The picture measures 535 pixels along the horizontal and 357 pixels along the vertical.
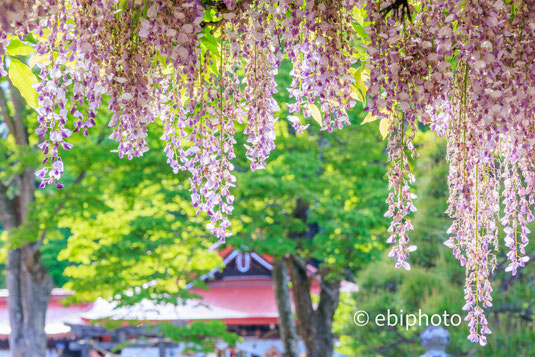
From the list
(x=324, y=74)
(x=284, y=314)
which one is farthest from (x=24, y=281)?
(x=324, y=74)

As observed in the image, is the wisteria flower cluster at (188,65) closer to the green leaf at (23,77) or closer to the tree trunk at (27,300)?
the green leaf at (23,77)

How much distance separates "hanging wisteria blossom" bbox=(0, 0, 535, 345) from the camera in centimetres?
162

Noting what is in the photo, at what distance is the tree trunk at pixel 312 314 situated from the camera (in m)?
9.86

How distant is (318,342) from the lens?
391 inches

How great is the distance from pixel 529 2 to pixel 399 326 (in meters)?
6.29

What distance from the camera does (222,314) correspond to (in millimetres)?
11805

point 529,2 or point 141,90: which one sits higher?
point 529,2

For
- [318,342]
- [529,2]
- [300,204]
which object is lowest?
[318,342]

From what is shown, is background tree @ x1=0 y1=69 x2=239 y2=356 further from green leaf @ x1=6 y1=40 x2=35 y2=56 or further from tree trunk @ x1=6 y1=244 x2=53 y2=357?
green leaf @ x1=6 y1=40 x2=35 y2=56

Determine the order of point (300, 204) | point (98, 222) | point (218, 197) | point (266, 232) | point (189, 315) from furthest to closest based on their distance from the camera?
point (189, 315), point (300, 204), point (98, 222), point (266, 232), point (218, 197)

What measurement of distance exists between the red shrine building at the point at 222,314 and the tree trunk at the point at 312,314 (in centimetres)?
144

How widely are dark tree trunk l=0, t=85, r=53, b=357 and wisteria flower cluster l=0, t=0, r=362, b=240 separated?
23.9 ft

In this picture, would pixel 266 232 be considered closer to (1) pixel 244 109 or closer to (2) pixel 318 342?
(2) pixel 318 342

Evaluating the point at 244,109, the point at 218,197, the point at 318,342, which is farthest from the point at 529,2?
the point at 318,342
